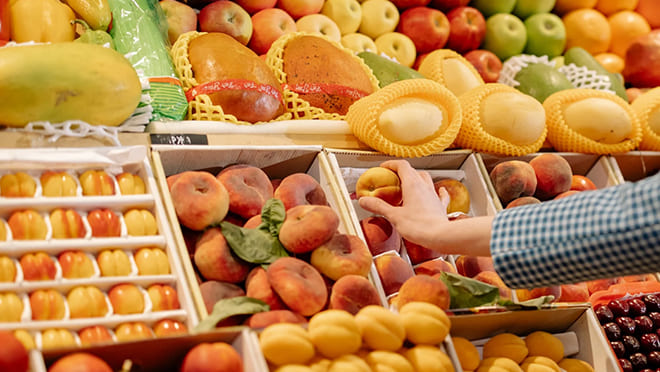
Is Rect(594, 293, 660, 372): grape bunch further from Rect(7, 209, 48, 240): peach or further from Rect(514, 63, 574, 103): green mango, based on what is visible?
Rect(7, 209, 48, 240): peach

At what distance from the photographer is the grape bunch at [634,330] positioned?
7.30ft

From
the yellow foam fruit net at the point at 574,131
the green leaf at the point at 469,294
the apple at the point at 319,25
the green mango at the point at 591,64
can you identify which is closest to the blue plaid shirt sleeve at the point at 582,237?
the green leaf at the point at 469,294

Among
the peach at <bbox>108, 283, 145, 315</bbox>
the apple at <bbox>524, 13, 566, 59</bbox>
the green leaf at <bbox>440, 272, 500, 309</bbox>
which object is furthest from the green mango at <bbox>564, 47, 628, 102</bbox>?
the peach at <bbox>108, 283, 145, 315</bbox>

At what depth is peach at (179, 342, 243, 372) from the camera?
49.7 inches

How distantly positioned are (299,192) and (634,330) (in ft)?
4.32

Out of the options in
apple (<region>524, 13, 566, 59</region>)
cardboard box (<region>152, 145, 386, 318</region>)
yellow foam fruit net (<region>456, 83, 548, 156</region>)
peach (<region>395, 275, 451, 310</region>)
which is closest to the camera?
peach (<region>395, 275, 451, 310</region>)

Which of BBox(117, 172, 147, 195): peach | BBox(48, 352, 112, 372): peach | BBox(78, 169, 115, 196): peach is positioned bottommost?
BBox(117, 172, 147, 195): peach

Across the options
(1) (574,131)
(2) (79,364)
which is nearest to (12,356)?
(2) (79,364)

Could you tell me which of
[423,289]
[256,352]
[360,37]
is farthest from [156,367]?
[360,37]

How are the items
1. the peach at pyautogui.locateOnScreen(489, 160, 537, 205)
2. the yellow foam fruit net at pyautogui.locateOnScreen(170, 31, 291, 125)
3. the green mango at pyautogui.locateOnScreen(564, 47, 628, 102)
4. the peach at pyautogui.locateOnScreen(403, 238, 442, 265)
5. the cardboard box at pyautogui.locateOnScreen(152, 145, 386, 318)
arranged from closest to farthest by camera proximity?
the cardboard box at pyautogui.locateOnScreen(152, 145, 386, 318), the peach at pyautogui.locateOnScreen(403, 238, 442, 265), the yellow foam fruit net at pyautogui.locateOnScreen(170, 31, 291, 125), the peach at pyautogui.locateOnScreen(489, 160, 537, 205), the green mango at pyautogui.locateOnScreen(564, 47, 628, 102)

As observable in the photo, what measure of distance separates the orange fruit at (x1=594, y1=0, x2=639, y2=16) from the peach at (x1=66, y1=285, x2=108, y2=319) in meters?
4.20

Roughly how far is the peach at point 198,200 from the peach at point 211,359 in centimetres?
56

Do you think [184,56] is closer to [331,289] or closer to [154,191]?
[154,191]

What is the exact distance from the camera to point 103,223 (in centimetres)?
173
